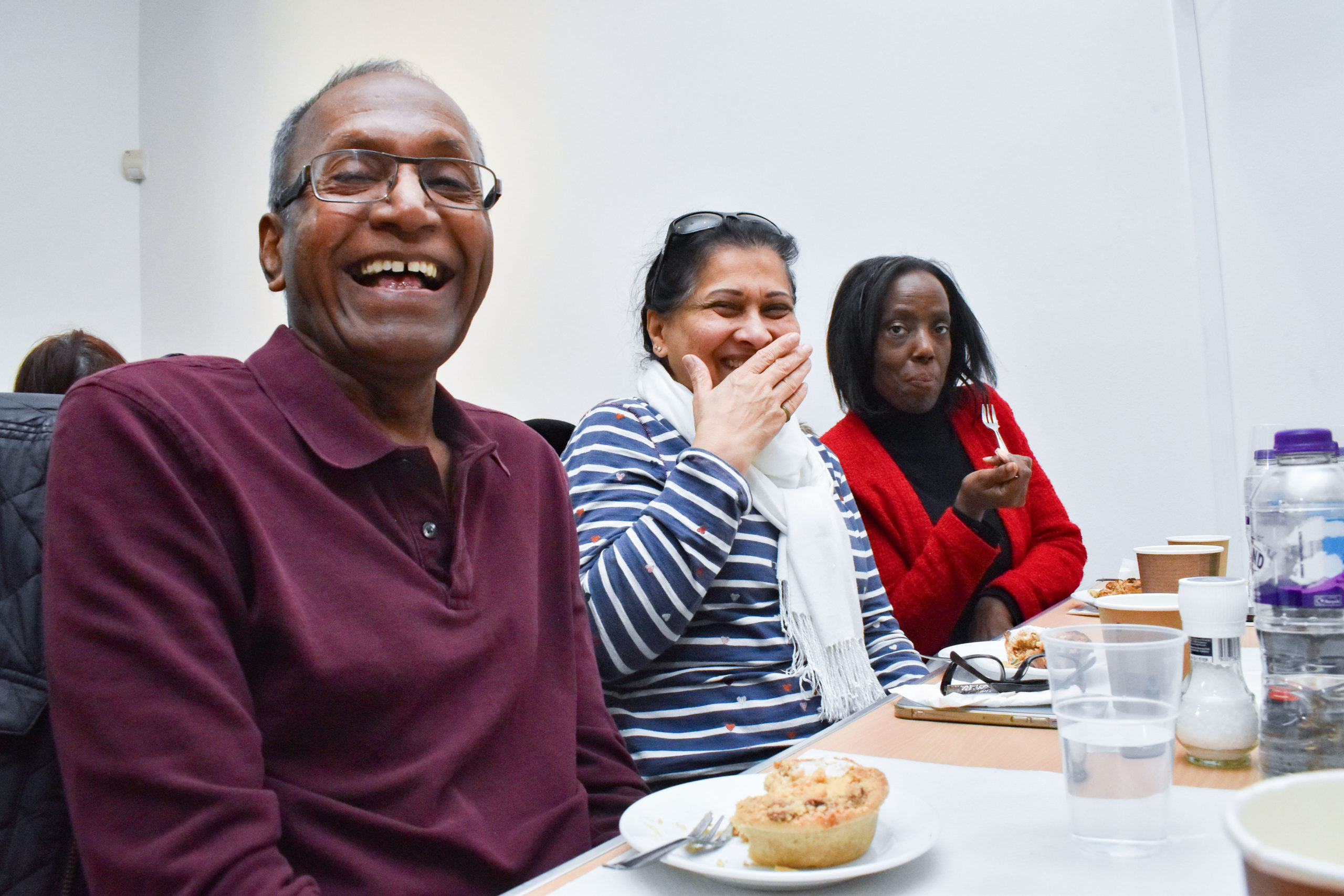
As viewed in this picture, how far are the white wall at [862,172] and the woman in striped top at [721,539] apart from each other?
59 cm

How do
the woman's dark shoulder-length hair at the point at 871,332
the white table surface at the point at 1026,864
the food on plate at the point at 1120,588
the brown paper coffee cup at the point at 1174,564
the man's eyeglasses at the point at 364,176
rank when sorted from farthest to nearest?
the woman's dark shoulder-length hair at the point at 871,332, the food on plate at the point at 1120,588, the brown paper coffee cup at the point at 1174,564, the man's eyeglasses at the point at 364,176, the white table surface at the point at 1026,864

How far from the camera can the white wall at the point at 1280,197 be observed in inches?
91.6

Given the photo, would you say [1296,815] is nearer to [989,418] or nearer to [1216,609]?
[1216,609]

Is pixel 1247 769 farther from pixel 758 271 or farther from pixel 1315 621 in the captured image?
pixel 758 271

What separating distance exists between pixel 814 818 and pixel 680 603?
1.88ft

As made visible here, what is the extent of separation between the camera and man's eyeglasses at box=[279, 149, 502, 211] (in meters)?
0.90

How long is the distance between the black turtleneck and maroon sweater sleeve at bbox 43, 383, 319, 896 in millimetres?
1519

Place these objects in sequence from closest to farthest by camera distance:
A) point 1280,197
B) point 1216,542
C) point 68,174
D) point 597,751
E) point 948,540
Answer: point 597,751
point 1216,542
point 948,540
point 1280,197
point 68,174

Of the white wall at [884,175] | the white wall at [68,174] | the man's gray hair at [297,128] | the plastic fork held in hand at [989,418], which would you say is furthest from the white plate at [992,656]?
the white wall at [68,174]

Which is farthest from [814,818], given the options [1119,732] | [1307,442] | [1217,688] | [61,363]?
[61,363]

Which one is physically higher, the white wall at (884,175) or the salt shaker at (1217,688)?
the white wall at (884,175)

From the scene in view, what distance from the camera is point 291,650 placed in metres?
0.71

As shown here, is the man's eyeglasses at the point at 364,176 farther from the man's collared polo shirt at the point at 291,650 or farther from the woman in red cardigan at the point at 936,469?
the woman in red cardigan at the point at 936,469

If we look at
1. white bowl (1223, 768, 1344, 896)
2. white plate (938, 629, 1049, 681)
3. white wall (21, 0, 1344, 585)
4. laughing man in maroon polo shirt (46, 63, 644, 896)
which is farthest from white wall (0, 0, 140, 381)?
white bowl (1223, 768, 1344, 896)
